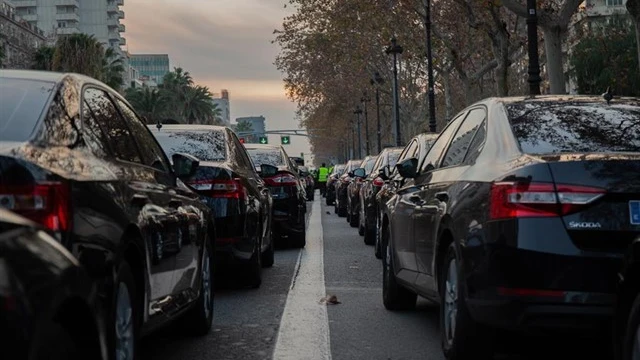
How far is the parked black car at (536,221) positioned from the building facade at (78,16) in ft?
488

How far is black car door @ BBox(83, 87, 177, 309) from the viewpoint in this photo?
497 centimetres

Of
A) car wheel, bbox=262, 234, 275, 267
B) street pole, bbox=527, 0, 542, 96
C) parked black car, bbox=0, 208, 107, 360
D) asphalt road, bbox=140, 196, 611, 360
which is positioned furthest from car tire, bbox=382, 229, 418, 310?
street pole, bbox=527, 0, 542, 96

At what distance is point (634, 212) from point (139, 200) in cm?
247

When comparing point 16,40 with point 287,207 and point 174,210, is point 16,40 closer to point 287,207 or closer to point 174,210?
point 287,207

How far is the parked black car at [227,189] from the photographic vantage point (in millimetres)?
9141

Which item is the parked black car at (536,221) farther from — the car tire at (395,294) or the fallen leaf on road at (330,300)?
the fallen leaf on road at (330,300)

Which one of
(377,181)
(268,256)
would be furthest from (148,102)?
(268,256)

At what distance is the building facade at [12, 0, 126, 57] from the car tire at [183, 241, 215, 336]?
14725 cm

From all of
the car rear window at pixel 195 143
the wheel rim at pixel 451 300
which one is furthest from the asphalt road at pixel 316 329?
the car rear window at pixel 195 143

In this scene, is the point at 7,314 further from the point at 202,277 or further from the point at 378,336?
the point at 378,336

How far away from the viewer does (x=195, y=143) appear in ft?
32.4

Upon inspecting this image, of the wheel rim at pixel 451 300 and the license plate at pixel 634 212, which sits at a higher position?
the license plate at pixel 634 212

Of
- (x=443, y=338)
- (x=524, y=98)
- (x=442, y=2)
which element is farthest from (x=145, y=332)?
(x=442, y=2)

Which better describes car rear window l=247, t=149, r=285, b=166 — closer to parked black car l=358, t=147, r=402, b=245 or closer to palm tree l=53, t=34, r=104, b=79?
parked black car l=358, t=147, r=402, b=245
